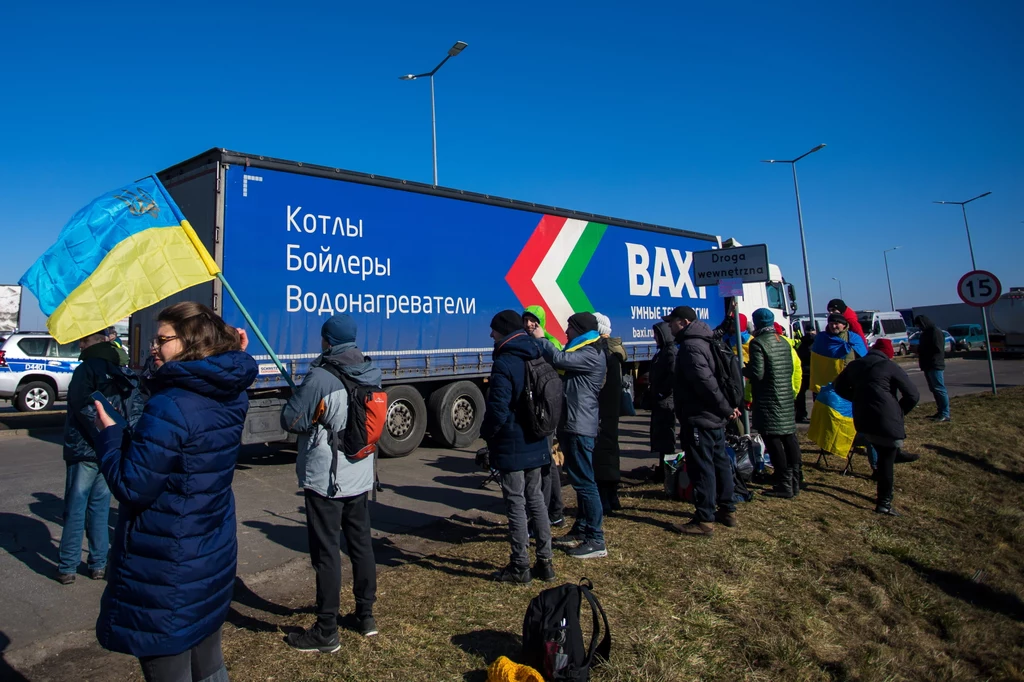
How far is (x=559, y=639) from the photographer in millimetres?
3252

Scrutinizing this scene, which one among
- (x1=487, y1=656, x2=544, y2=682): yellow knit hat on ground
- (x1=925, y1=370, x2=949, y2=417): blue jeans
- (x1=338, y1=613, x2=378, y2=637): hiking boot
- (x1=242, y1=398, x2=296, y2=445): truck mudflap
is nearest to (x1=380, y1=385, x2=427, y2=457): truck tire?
(x1=242, y1=398, x2=296, y2=445): truck mudflap

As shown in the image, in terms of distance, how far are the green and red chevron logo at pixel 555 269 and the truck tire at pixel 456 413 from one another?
186cm

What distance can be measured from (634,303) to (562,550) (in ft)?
30.5

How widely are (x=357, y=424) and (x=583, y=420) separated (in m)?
1.87

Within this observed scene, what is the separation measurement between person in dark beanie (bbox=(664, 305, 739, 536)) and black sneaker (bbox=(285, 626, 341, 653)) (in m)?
3.06

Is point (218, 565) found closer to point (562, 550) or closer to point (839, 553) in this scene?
point (562, 550)

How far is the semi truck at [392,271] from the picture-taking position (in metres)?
8.19

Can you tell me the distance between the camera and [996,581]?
523cm

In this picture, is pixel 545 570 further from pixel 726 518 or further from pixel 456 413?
pixel 456 413

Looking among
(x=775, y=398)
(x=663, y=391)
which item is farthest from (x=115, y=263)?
(x=775, y=398)

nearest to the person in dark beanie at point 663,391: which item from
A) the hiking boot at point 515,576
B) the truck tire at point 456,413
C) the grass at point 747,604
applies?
the grass at point 747,604

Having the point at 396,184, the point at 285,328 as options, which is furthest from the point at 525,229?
the point at 285,328

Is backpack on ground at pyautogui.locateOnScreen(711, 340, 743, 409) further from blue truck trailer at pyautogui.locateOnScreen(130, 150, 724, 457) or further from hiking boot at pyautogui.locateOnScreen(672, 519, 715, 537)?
blue truck trailer at pyautogui.locateOnScreen(130, 150, 724, 457)

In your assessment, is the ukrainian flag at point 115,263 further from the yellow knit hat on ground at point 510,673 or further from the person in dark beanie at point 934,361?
the person in dark beanie at point 934,361
